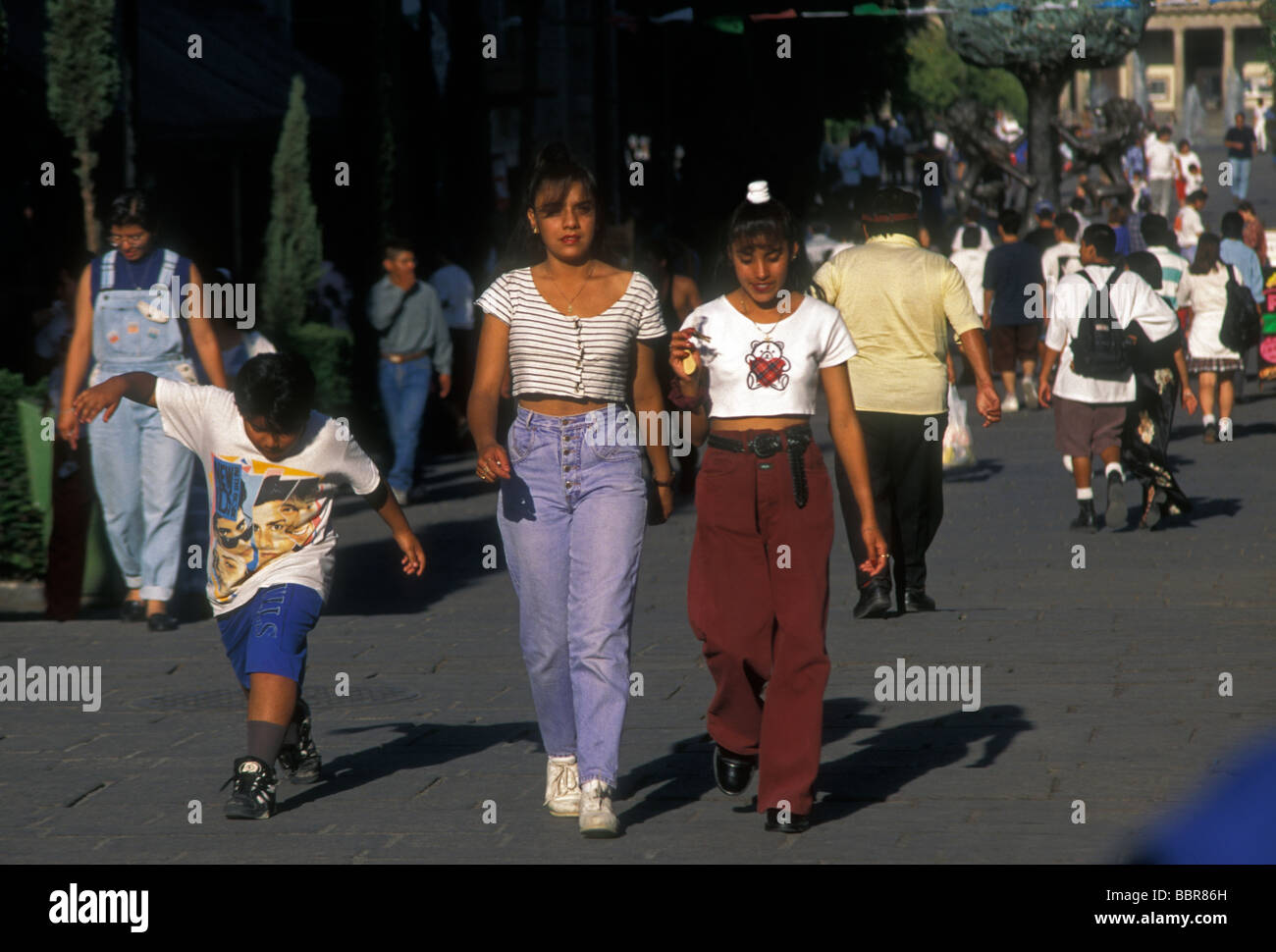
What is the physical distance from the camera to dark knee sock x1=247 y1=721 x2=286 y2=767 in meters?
5.88

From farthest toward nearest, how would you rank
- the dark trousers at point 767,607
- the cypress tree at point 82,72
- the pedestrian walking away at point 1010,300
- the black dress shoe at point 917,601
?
1. the pedestrian walking away at point 1010,300
2. the cypress tree at point 82,72
3. the black dress shoe at point 917,601
4. the dark trousers at point 767,607

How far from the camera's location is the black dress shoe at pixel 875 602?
930cm

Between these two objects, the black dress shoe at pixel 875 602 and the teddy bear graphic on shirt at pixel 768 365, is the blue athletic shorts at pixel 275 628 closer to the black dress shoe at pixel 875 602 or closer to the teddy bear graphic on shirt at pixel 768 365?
the teddy bear graphic on shirt at pixel 768 365

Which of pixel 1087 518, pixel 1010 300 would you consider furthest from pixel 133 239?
pixel 1010 300

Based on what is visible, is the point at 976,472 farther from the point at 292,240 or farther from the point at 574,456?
the point at 574,456

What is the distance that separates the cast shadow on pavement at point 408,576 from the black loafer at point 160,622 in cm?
85

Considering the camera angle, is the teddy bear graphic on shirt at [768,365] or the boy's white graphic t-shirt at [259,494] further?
the boy's white graphic t-shirt at [259,494]

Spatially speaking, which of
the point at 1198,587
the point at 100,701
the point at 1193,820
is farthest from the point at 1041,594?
the point at 1193,820

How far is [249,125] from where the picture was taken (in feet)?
59.5

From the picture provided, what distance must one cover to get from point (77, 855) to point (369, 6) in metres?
12.4

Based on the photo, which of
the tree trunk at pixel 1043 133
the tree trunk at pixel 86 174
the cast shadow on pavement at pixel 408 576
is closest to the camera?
the cast shadow on pavement at pixel 408 576

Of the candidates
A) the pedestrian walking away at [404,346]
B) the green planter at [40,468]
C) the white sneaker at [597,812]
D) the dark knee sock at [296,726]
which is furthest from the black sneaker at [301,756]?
the pedestrian walking away at [404,346]

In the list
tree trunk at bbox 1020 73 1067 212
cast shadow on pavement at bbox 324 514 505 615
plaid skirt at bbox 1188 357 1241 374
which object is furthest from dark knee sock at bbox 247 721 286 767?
tree trunk at bbox 1020 73 1067 212

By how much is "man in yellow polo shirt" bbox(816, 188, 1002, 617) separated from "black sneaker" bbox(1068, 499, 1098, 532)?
9.84 ft
